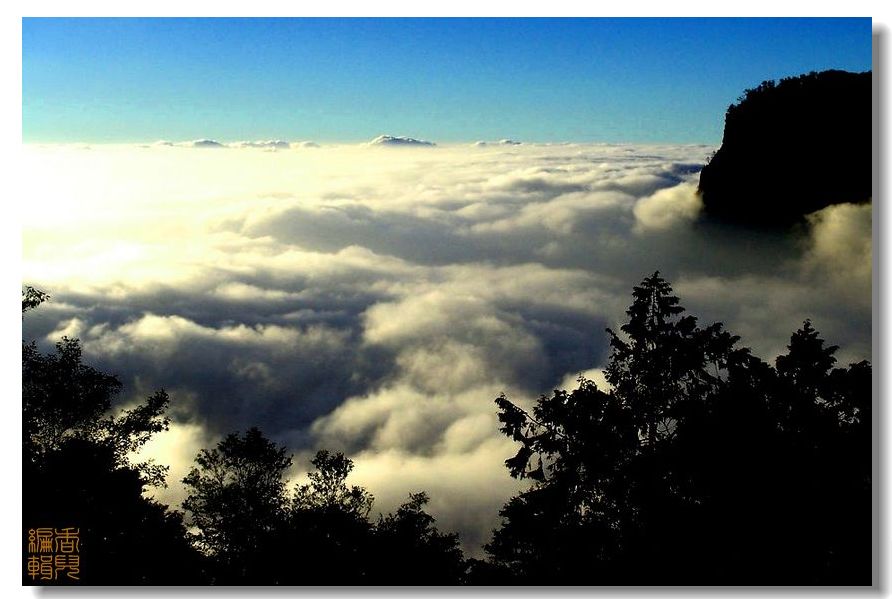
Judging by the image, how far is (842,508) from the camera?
856 centimetres

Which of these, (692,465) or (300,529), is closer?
(692,465)

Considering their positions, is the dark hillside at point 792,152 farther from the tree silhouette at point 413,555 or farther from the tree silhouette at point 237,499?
the tree silhouette at point 237,499

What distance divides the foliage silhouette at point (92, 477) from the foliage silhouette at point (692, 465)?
5496 millimetres

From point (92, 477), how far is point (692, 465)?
8339mm

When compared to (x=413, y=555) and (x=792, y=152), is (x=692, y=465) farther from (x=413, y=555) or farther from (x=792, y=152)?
(x=792, y=152)

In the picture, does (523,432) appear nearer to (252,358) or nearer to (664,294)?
(664,294)

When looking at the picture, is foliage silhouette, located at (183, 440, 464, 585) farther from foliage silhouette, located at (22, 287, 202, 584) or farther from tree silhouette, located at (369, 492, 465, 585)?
foliage silhouette, located at (22, 287, 202, 584)

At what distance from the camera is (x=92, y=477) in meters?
9.97

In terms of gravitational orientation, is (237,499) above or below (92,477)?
below

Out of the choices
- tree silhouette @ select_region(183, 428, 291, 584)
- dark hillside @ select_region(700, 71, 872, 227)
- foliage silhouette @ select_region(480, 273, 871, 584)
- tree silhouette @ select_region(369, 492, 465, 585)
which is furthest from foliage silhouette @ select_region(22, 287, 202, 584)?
dark hillside @ select_region(700, 71, 872, 227)

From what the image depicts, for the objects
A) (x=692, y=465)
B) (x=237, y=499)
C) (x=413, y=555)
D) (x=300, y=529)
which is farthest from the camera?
(x=237, y=499)

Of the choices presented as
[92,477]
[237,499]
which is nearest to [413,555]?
[237,499]

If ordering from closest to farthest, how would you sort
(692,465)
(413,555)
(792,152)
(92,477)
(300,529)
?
(692,465), (92,477), (413,555), (300,529), (792,152)

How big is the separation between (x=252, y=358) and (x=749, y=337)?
59811 mm
